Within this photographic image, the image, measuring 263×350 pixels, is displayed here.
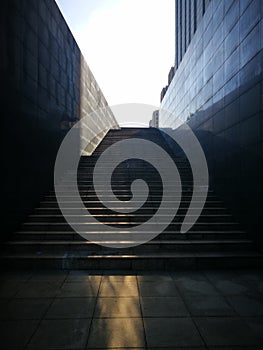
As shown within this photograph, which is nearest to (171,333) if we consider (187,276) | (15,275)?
(187,276)

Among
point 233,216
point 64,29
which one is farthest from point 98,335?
point 64,29

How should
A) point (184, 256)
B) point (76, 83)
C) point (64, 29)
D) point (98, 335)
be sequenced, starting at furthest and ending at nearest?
1. point (76, 83)
2. point (64, 29)
3. point (184, 256)
4. point (98, 335)

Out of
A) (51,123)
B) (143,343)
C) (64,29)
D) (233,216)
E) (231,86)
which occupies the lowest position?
(143,343)

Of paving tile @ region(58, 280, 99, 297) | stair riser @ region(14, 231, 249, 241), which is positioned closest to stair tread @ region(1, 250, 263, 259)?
stair riser @ region(14, 231, 249, 241)

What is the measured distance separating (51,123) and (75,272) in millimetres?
5921

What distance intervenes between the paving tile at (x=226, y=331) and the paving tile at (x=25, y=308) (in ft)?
7.96

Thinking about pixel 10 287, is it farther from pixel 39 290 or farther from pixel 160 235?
pixel 160 235

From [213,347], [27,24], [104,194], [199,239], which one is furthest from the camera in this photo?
[104,194]

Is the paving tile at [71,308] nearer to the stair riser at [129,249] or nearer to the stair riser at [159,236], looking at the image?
the stair riser at [129,249]

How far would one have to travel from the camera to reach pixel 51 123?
1017 centimetres

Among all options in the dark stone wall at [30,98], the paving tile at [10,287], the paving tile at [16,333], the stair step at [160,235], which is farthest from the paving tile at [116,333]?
the dark stone wall at [30,98]

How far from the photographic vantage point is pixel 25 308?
4.52 m

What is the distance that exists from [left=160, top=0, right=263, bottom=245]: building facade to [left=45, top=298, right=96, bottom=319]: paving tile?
15.1ft

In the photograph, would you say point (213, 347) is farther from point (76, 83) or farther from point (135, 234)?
point (76, 83)
